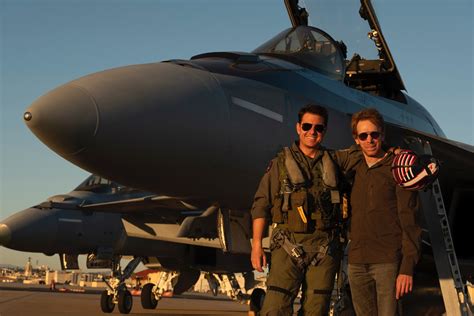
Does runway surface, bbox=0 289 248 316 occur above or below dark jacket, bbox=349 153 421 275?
below

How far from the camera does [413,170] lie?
360 centimetres

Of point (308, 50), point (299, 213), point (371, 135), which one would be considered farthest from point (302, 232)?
point (308, 50)

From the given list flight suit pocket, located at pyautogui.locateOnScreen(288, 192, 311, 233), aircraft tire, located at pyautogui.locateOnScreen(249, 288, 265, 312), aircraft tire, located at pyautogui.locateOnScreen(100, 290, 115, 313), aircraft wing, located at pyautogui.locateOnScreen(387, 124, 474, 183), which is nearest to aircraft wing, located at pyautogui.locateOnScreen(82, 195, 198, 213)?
aircraft wing, located at pyautogui.locateOnScreen(387, 124, 474, 183)

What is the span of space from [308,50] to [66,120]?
3.80 metres

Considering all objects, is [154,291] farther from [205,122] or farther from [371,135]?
[371,135]

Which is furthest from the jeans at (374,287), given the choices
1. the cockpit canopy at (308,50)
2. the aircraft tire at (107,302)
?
the aircraft tire at (107,302)

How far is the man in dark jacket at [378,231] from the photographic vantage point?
371 centimetres

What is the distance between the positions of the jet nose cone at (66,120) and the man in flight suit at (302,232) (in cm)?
129

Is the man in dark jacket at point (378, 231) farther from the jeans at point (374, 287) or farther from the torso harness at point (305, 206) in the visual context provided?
the torso harness at point (305, 206)

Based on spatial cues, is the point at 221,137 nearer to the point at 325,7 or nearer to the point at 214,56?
the point at 214,56

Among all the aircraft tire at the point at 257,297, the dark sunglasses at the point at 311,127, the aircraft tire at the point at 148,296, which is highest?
the dark sunglasses at the point at 311,127

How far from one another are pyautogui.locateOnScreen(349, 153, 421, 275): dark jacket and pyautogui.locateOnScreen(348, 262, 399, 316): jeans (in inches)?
2.0

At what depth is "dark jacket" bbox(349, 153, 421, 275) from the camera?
3.70 m

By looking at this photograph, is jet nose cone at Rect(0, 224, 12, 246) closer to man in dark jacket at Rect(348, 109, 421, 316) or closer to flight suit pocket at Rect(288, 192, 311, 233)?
flight suit pocket at Rect(288, 192, 311, 233)
